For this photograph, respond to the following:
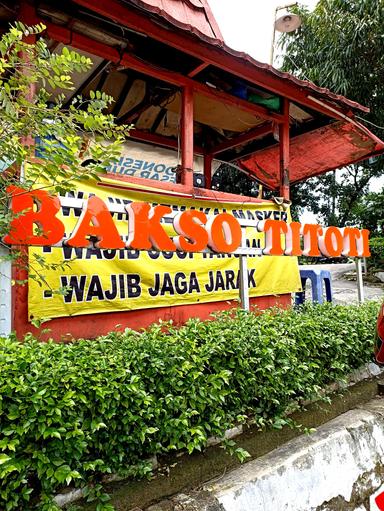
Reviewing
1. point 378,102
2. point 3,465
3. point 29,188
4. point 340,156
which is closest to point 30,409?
point 3,465

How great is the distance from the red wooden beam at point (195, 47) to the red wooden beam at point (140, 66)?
447mm

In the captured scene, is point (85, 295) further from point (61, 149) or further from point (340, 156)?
point (340, 156)

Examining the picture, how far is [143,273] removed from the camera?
3.91 metres

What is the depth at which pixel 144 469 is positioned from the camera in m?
1.76

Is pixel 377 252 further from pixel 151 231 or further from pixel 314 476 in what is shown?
pixel 314 476

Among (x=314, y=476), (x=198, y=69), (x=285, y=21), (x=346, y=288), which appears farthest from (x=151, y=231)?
(x=346, y=288)

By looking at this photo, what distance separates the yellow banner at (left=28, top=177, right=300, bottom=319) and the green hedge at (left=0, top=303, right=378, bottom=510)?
3.67 feet

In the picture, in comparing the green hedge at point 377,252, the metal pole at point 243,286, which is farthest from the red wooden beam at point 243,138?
the green hedge at point 377,252

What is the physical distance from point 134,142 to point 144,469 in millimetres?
5543

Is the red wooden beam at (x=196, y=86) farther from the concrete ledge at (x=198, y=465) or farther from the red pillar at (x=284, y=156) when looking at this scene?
the concrete ledge at (x=198, y=465)

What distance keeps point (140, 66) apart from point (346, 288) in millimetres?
8535

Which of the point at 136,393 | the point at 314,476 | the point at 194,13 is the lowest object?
the point at 314,476

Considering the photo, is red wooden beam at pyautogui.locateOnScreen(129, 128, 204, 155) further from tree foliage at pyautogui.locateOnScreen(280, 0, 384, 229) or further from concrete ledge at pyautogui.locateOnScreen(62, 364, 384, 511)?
tree foliage at pyautogui.locateOnScreen(280, 0, 384, 229)

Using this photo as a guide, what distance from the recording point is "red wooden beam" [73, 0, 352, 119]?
10.9 feet
